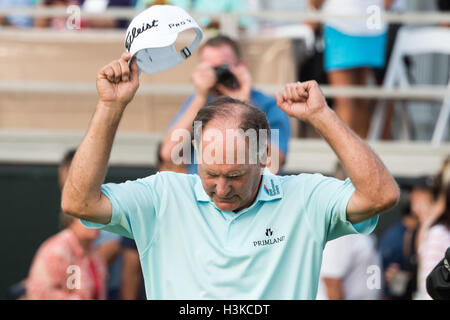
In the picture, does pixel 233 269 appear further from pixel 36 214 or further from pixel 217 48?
→ pixel 36 214

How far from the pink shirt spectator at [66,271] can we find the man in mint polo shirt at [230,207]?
9.19ft

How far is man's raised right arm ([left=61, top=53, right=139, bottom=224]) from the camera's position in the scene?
3.16m

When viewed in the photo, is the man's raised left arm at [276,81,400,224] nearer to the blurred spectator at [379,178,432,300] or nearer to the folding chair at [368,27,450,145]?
the blurred spectator at [379,178,432,300]

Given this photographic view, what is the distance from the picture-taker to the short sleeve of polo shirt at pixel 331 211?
3.24 m

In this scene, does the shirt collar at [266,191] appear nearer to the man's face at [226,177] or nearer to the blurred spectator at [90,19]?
the man's face at [226,177]

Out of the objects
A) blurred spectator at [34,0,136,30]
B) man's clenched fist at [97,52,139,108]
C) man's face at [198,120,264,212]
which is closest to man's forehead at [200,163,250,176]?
man's face at [198,120,264,212]

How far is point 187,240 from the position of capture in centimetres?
327

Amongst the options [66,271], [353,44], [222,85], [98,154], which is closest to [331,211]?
[98,154]

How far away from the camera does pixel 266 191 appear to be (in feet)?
11.0

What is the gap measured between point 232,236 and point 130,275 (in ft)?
12.1

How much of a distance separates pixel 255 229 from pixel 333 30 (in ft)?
15.0

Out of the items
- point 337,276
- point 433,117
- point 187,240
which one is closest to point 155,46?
point 187,240

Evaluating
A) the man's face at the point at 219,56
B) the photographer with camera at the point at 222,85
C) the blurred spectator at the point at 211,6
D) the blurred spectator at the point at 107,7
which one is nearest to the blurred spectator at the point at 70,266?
the photographer with camera at the point at 222,85

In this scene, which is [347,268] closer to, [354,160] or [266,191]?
[266,191]
